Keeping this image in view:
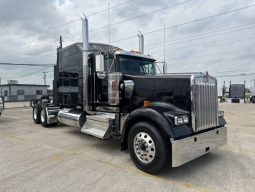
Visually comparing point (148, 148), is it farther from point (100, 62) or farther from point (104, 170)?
point (100, 62)

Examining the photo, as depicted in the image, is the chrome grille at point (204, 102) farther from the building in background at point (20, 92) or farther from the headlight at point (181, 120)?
the building in background at point (20, 92)

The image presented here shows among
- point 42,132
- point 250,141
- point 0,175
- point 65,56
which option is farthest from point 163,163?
point 42,132

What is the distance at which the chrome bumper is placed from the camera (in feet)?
13.5

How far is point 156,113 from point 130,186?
136cm

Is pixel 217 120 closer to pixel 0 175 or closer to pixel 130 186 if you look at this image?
pixel 130 186

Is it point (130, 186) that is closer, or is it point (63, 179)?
point (130, 186)

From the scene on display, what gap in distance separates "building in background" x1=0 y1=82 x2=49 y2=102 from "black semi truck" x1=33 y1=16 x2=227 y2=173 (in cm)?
5054

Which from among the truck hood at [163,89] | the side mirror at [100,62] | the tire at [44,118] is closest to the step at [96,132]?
the truck hood at [163,89]

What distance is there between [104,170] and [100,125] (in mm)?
1576

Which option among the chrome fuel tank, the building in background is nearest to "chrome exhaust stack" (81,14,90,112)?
the chrome fuel tank

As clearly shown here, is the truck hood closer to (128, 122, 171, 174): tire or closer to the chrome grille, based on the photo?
the chrome grille

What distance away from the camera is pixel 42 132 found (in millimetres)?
8727

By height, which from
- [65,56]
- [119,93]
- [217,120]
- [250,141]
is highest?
[65,56]

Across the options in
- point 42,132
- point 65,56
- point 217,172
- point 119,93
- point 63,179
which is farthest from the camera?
point 42,132
